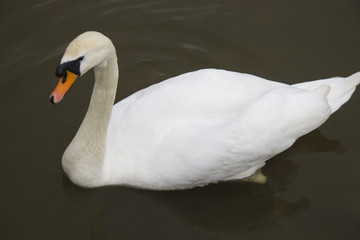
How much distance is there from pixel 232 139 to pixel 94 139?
1.28 metres

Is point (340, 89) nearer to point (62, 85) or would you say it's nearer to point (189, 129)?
point (189, 129)

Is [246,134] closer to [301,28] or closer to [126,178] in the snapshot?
[126,178]

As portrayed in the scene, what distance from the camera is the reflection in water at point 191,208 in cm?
461

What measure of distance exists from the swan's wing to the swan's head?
39.7 inches

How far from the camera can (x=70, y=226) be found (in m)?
4.59

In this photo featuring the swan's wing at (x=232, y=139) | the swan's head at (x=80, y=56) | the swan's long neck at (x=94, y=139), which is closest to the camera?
the swan's head at (x=80, y=56)

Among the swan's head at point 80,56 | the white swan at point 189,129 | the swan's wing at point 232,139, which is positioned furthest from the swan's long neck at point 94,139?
the swan's wing at point 232,139

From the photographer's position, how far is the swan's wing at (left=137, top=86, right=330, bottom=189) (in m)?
4.06

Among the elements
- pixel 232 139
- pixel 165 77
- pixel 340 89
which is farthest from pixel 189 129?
pixel 165 77

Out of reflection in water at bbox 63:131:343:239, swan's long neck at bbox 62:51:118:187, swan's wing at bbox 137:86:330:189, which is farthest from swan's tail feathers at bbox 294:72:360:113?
swan's long neck at bbox 62:51:118:187

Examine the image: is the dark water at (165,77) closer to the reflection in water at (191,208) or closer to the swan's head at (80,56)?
the reflection in water at (191,208)

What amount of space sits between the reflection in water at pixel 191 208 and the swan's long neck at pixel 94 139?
283 millimetres

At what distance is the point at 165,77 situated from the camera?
5922 millimetres

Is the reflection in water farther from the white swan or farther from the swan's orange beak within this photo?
the swan's orange beak
